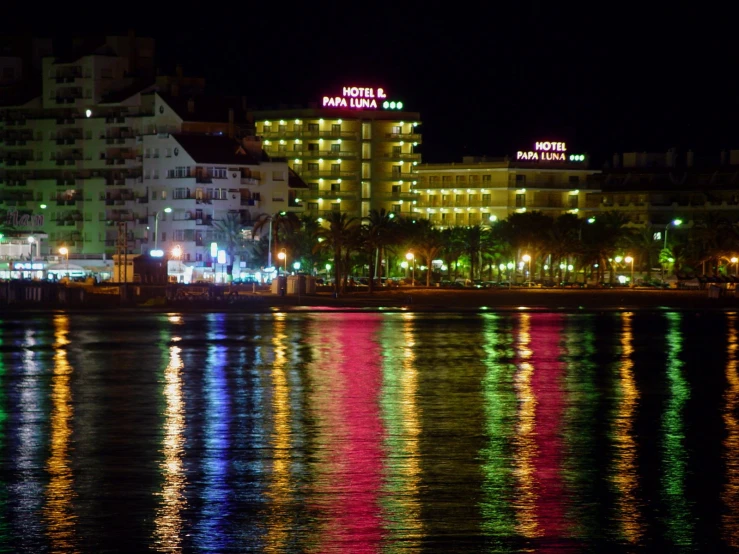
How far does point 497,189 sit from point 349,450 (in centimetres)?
16105

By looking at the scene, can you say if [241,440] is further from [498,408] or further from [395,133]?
[395,133]

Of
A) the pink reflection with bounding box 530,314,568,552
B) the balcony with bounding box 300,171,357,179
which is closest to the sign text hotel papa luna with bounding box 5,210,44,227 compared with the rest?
the balcony with bounding box 300,171,357,179

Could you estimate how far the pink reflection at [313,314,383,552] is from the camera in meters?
15.4

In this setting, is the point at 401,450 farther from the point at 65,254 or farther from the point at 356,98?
the point at 356,98

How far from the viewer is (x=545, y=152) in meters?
184

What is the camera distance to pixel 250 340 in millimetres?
49156

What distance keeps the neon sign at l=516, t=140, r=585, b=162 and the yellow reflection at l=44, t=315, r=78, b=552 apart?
499 ft

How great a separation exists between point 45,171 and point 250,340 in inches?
4598

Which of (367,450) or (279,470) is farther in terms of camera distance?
(367,450)

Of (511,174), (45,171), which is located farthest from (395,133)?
(45,171)

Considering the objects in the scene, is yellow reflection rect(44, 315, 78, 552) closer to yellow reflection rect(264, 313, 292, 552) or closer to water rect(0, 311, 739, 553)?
water rect(0, 311, 739, 553)

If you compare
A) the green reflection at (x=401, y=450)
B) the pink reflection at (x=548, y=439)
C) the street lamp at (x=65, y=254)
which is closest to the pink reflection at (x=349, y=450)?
the green reflection at (x=401, y=450)

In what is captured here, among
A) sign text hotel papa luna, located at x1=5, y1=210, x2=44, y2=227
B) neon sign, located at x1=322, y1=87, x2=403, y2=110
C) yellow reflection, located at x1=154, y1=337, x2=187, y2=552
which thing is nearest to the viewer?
yellow reflection, located at x1=154, y1=337, x2=187, y2=552

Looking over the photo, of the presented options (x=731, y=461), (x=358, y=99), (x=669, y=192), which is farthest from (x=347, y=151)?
(x=731, y=461)
